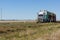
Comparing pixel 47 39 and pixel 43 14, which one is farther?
pixel 43 14

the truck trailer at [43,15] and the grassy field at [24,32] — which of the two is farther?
the truck trailer at [43,15]

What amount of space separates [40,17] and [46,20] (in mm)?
3509

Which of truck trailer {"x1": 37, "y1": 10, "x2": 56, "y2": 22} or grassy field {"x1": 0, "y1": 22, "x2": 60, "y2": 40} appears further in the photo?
truck trailer {"x1": 37, "y1": 10, "x2": 56, "y2": 22}

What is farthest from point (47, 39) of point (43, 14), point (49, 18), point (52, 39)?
point (49, 18)

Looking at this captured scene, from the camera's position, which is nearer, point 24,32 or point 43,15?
point 24,32

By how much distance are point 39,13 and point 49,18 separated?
4.95 metres

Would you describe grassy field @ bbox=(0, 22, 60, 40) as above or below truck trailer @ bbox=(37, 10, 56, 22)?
below

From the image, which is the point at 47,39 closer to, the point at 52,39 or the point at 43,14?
the point at 52,39

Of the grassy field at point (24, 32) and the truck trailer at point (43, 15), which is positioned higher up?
the truck trailer at point (43, 15)

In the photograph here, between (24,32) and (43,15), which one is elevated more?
(43,15)

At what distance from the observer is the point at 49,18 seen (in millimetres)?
65625

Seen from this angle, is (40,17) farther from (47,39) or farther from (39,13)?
(47,39)

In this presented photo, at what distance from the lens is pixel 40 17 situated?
62.8 m

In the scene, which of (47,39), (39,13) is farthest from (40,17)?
(47,39)
